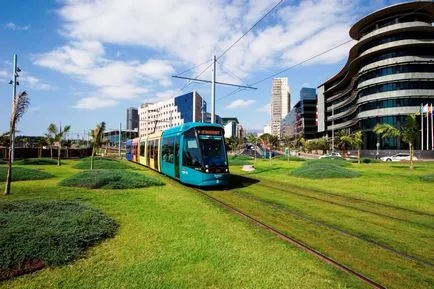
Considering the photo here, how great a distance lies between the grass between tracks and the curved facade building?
61270mm

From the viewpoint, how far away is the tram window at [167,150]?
21.9m

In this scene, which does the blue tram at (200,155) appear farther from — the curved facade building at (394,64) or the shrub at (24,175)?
the curved facade building at (394,64)

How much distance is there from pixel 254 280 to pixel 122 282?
7.49 ft

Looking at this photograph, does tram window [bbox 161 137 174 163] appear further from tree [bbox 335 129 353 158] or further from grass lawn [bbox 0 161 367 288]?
tree [bbox 335 129 353 158]

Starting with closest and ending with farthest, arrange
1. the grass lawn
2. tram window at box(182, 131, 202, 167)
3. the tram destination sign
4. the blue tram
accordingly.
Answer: the grass lawn < the blue tram < tram window at box(182, 131, 202, 167) < the tram destination sign

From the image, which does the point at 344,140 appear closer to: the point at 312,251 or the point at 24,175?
the point at 24,175

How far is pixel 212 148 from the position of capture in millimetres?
18500

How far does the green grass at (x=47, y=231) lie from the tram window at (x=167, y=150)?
11446 millimetres

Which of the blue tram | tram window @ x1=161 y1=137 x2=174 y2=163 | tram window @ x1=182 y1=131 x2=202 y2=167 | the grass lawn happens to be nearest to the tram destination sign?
the blue tram

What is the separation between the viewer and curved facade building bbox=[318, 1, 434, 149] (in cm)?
7350

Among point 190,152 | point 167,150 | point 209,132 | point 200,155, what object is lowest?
point 200,155

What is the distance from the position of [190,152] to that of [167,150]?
4820 millimetres

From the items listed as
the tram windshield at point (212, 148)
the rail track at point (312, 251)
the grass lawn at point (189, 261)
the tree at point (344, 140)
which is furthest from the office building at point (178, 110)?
the grass lawn at point (189, 261)

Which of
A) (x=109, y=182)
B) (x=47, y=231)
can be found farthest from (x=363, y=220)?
(x=109, y=182)
